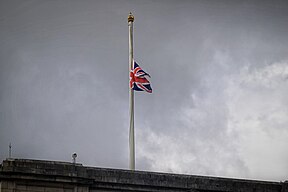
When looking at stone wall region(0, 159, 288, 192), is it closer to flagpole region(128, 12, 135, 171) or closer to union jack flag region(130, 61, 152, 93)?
flagpole region(128, 12, 135, 171)

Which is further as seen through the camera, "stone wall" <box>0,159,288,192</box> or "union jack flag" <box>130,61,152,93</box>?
"union jack flag" <box>130,61,152,93</box>

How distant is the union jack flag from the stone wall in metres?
9.83

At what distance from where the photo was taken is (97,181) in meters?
59.5

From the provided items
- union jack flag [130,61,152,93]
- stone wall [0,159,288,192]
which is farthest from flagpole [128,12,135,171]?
stone wall [0,159,288,192]

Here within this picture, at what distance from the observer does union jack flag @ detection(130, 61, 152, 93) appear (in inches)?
2709

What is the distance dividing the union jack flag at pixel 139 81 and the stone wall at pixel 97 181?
983 centimetres

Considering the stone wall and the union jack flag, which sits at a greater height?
the union jack flag

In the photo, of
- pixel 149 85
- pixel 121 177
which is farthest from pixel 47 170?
pixel 149 85

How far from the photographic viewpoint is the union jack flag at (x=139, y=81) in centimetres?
6881

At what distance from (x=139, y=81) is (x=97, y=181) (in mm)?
11968

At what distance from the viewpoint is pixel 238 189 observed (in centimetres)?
6244

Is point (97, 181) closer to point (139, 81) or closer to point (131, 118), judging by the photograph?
point (131, 118)

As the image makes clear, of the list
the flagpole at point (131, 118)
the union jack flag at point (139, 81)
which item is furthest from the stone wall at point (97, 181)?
the union jack flag at point (139, 81)

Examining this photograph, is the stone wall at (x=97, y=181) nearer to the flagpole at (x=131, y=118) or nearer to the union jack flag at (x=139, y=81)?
the flagpole at (x=131, y=118)
